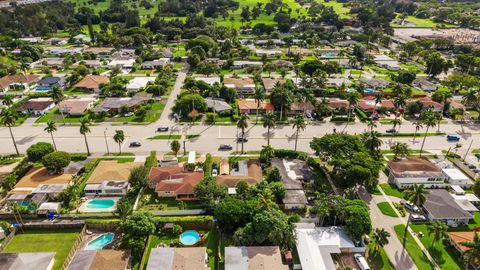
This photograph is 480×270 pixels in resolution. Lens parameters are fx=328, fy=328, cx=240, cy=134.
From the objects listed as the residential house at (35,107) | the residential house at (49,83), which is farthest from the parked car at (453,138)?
the residential house at (49,83)

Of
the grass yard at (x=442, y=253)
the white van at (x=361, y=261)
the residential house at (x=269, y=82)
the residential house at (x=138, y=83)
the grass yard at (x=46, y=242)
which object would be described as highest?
the residential house at (x=269, y=82)

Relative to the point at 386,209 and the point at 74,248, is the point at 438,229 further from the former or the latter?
the point at 74,248

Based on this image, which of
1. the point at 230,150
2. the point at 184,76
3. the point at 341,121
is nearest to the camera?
the point at 230,150

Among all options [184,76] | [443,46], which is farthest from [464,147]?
[443,46]

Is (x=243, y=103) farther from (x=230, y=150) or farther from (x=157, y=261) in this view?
(x=157, y=261)

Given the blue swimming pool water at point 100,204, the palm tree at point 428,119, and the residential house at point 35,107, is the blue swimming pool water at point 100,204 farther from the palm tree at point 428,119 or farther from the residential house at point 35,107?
the palm tree at point 428,119

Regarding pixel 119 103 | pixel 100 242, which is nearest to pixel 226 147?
pixel 100 242
